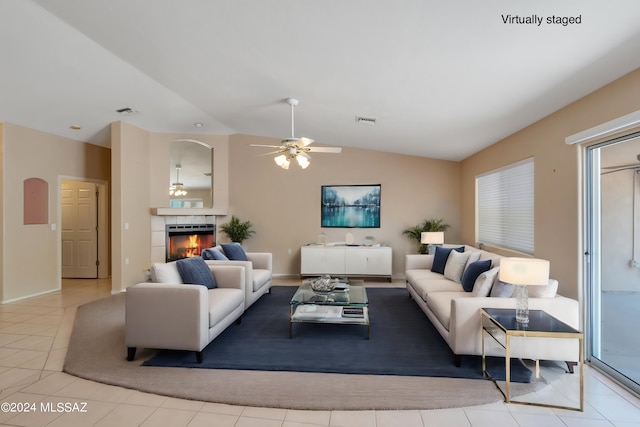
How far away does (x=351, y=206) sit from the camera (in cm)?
629

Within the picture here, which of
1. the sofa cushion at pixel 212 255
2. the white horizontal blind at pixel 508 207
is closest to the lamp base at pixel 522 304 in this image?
the white horizontal blind at pixel 508 207

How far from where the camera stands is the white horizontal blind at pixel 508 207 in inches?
148

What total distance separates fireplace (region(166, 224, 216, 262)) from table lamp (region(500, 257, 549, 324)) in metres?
5.57

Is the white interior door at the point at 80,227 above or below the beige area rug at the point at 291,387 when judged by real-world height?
above

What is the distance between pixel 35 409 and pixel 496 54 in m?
4.22

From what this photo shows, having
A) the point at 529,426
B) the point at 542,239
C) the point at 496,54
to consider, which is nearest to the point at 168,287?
the point at 529,426

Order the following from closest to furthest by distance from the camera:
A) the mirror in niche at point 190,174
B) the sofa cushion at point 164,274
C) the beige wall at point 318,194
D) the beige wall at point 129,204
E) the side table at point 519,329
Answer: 1. the side table at point 519,329
2. the sofa cushion at point 164,274
3. the beige wall at point 129,204
4. the beige wall at point 318,194
5. the mirror in niche at point 190,174

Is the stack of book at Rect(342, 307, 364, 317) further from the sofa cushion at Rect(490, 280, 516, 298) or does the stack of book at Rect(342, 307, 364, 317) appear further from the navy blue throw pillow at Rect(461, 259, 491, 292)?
the sofa cushion at Rect(490, 280, 516, 298)

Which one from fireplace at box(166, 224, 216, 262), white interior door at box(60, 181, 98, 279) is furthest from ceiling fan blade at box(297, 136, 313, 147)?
white interior door at box(60, 181, 98, 279)

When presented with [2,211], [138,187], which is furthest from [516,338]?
[2,211]

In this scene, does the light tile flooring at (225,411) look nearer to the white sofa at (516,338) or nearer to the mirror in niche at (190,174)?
the white sofa at (516,338)

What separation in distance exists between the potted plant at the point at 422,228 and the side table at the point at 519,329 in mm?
3400

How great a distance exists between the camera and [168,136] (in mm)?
6012

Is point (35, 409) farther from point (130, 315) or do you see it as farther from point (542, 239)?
point (542, 239)
